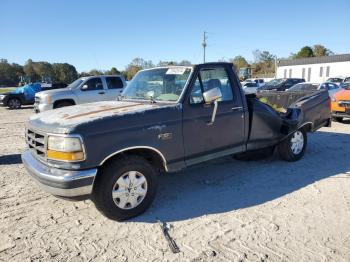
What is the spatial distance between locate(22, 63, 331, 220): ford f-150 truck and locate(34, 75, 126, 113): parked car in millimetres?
8244

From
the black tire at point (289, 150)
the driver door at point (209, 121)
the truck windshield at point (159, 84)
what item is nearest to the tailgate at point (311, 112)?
the black tire at point (289, 150)

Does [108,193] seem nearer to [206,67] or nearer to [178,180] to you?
[178,180]

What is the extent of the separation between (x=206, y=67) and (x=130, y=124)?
1.63 m

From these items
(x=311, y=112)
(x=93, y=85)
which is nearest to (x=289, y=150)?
(x=311, y=112)

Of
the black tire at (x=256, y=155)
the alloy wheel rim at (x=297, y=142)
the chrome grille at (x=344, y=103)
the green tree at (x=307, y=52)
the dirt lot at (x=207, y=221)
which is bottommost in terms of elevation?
the dirt lot at (x=207, y=221)

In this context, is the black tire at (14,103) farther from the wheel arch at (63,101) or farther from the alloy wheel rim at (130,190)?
the alloy wheel rim at (130,190)

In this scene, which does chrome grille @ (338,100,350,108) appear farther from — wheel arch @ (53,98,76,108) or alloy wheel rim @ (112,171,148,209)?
wheel arch @ (53,98,76,108)

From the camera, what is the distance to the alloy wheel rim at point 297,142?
6.27m

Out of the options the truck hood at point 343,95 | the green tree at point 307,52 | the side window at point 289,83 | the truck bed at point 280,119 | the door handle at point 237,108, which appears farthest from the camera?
the green tree at point 307,52

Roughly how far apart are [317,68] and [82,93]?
4827 cm

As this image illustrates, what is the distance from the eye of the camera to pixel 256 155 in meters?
6.39

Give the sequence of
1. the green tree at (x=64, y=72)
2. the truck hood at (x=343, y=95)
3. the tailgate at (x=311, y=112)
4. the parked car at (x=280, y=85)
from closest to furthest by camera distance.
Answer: the tailgate at (x=311, y=112) → the truck hood at (x=343, y=95) → the parked car at (x=280, y=85) → the green tree at (x=64, y=72)

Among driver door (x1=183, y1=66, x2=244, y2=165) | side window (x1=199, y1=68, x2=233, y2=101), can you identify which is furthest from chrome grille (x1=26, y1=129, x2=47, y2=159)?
side window (x1=199, y1=68, x2=233, y2=101)

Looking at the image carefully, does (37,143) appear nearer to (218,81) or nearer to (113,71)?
(218,81)
